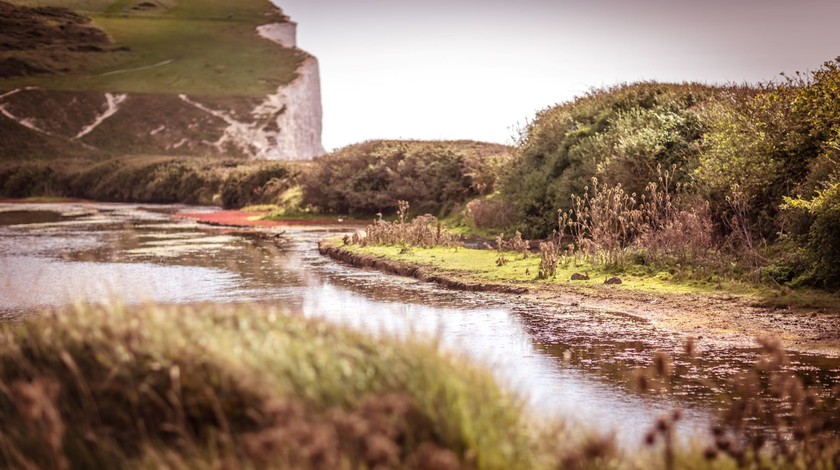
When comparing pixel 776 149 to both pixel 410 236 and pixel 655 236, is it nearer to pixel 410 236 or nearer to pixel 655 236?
pixel 655 236

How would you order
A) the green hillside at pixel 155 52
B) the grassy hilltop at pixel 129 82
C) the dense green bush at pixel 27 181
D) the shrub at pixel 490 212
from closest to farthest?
the shrub at pixel 490 212 → the dense green bush at pixel 27 181 → the grassy hilltop at pixel 129 82 → the green hillside at pixel 155 52

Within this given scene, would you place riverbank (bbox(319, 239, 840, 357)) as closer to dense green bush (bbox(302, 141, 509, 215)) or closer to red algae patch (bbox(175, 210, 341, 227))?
dense green bush (bbox(302, 141, 509, 215))

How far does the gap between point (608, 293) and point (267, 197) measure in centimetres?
3928

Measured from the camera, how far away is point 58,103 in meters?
128

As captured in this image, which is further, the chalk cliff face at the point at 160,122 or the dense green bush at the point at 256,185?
the chalk cliff face at the point at 160,122

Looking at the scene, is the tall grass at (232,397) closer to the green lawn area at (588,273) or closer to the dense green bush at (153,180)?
the green lawn area at (588,273)

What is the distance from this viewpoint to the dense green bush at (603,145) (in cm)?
2578

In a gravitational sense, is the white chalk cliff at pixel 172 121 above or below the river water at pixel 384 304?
above

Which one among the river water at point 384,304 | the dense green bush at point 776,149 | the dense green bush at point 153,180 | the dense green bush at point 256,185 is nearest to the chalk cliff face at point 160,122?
the dense green bush at point 153,180

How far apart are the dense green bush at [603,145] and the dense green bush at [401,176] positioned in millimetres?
5293

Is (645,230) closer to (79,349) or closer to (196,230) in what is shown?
(79,349)

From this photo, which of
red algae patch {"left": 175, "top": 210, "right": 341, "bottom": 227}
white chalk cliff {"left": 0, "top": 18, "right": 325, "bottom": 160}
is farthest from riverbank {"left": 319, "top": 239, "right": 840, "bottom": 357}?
white chalk cliff {"left": 0, "top": 18, "right": 325, "bottom": 160}

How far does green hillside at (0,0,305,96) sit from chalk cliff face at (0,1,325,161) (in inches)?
54.0

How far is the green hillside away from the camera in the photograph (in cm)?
13429
